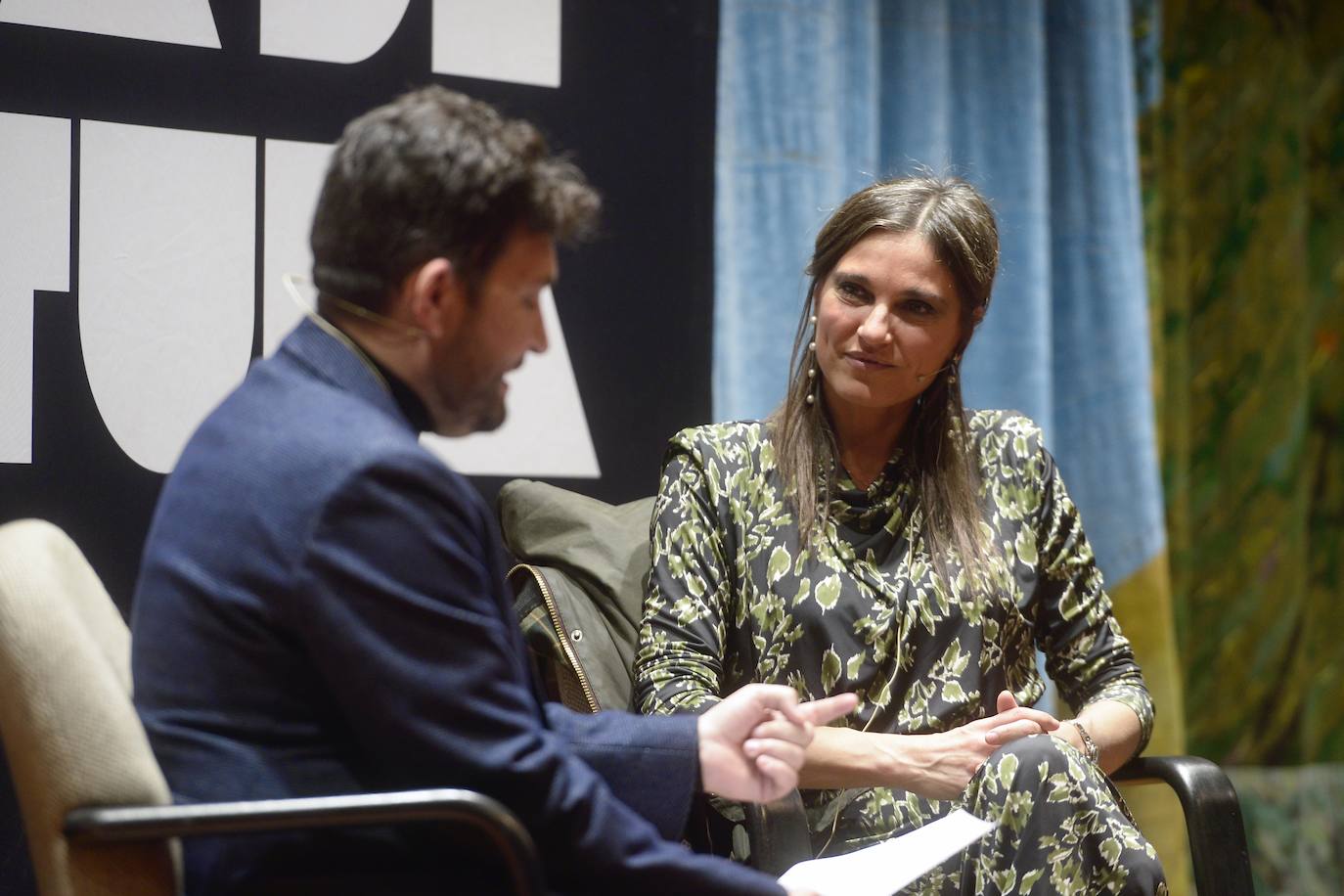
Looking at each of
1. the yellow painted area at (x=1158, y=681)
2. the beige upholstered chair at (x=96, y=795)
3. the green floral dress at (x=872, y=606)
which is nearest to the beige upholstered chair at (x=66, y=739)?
the beige upholstered chair at (x=96, y=795)

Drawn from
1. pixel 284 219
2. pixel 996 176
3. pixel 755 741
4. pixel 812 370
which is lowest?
pixel 755 741

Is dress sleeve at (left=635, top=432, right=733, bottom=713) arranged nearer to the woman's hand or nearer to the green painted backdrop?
the woman's hand

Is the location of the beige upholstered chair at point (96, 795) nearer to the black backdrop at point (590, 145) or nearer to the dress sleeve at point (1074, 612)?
the black backdrop at point (590, 145)

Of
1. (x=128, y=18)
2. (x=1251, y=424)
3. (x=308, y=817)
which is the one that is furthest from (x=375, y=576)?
(x=1251, y=424)

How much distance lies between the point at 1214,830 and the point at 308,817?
1240mm

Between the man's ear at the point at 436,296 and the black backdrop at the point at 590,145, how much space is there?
1093mm

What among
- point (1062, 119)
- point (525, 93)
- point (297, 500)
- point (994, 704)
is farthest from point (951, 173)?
point (297, 500)

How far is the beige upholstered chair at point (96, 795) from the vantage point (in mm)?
1103

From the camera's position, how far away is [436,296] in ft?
4.16

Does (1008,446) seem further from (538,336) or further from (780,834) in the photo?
(538,336)

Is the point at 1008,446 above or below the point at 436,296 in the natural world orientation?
below

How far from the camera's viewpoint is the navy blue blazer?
1147 mm

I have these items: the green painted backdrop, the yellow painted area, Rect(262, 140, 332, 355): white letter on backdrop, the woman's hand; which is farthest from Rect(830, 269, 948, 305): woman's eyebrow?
the green painted backdrop

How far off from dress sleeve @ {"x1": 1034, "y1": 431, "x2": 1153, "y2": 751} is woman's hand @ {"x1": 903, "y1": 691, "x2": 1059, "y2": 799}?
313 millimetres
